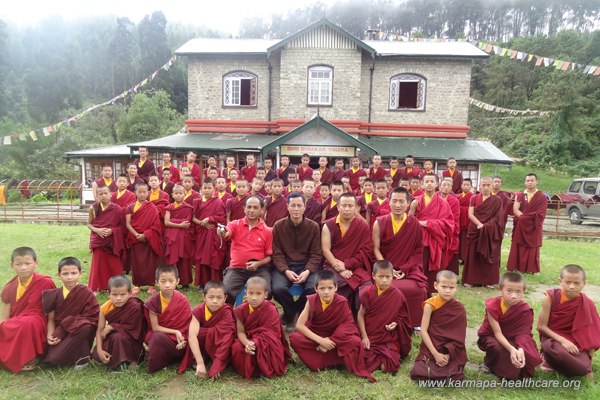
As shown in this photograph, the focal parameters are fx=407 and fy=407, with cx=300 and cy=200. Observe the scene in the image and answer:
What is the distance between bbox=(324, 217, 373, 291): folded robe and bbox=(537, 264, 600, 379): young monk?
188cm

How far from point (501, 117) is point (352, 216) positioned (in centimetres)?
3983

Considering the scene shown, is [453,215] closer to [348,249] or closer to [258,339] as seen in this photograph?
[348,249]

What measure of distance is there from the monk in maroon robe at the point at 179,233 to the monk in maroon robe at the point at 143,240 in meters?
0.17

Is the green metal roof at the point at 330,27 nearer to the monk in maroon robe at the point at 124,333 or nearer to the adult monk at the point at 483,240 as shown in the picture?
the adult monk at the point at 483,240

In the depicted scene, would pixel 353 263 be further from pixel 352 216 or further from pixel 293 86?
pixel 293 86

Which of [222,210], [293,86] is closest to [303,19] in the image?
[293,86]

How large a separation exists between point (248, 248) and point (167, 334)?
5.03ft

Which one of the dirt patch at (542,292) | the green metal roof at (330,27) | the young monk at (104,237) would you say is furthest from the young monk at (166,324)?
the green metal roof at (330,27)

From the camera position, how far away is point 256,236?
5203 millimetres

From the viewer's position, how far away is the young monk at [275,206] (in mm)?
6605

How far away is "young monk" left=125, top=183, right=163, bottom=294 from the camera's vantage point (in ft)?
21.3

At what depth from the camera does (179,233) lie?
21.8 feet

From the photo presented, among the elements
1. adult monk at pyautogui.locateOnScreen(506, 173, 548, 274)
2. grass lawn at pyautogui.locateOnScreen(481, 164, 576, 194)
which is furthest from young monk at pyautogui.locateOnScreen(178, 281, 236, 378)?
grass lawn at pyautogui.locateOnScreen(481, 164, 576, 194)

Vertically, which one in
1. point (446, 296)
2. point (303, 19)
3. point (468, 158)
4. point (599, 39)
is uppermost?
point (303, 19)
